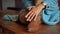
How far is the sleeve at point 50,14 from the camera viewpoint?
2.49 feet

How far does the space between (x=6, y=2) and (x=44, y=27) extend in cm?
83

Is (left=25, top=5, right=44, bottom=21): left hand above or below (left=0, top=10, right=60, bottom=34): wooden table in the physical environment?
above

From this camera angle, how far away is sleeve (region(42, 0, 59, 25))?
0.76 metres

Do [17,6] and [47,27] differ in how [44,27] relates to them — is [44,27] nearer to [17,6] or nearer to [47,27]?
[47,27]

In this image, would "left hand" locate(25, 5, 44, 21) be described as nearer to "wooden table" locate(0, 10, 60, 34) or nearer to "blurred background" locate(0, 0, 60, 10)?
"wooden table" locate(0, 10, 60, 34)

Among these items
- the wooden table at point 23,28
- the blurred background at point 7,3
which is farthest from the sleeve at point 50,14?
the blurred background at point 7,3

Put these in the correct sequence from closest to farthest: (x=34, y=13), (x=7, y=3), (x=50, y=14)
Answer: (x=34, y=13) → (x=50, y=14) → (x=7, y=3)

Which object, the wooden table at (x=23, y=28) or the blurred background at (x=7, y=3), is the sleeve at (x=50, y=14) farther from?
the blurred background at (x=7, y=3)

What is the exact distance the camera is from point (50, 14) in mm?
780

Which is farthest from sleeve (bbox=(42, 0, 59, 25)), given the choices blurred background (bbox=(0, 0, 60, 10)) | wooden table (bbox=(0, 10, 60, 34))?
blurred background (bbox=(0, 0, 60, 10))

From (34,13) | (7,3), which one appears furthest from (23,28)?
(7,3)

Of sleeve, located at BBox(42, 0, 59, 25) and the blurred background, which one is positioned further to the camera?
the blurred background

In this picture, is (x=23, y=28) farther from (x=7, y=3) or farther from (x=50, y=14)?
(x=7, y=3)

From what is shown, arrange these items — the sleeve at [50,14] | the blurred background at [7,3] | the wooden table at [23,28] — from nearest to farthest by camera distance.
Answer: the wooden table at [23,28] < the sleeve at [50,14] < the blurred background at [7,3]
